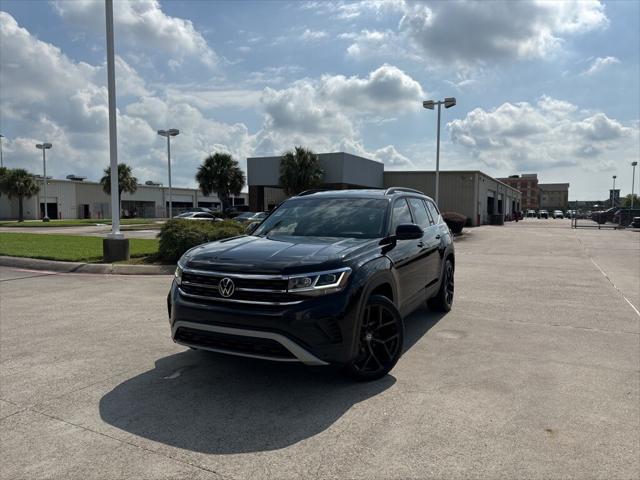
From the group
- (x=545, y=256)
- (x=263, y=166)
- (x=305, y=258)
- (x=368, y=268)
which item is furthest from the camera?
(x=263, y=166)

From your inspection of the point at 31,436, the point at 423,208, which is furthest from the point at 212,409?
the point at 423,208

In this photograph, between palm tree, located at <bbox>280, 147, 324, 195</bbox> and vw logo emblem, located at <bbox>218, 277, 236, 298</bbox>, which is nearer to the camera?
vw logo emblem, located at <bbox>218, 277, 236, 298</bbox>

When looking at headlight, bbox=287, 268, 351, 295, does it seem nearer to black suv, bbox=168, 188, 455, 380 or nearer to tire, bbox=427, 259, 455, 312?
black suv, bbox=168, 188, 455, 380

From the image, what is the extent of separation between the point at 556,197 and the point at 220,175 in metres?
159

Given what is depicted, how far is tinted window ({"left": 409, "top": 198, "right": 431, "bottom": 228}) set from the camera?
20.0ft

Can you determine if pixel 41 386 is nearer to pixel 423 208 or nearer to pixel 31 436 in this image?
pixel 31 436

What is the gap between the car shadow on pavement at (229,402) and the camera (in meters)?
3.25

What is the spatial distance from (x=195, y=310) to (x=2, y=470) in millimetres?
1569

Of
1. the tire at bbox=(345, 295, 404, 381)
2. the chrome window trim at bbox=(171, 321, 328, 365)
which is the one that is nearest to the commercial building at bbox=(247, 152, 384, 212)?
the tire at bbox=(345, 295, 404, 381)

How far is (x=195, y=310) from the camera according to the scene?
152 inches

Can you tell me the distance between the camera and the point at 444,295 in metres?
6.95

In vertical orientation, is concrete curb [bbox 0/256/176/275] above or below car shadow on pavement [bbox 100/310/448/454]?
above

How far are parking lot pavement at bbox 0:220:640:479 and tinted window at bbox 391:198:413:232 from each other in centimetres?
139

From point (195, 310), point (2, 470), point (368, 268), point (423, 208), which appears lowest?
point (2, 470)
